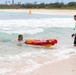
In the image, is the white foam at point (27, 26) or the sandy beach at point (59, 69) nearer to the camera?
the sandy beach at point (59, 69)

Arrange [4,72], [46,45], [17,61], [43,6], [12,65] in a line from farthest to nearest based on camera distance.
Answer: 1. [43,6]
2. [46,45]
3. [17,61]
4. [12,65]
5. [4,72]

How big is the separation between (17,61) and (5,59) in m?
0.49

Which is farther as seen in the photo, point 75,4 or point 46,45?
point 75,4

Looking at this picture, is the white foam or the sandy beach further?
the white foam

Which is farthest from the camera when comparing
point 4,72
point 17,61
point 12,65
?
point 17,61

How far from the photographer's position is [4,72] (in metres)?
7.23

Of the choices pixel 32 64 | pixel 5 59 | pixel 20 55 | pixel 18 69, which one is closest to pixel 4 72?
pixel 18 69

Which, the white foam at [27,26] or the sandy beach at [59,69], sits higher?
the sandy beach at [59,69]

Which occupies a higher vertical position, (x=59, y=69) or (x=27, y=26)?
(x=59, y=69)

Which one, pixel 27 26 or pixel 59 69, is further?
pixel 27 26

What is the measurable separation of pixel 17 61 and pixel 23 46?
3664 millimetres

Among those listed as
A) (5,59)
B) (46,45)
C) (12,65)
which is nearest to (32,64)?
(12,65)

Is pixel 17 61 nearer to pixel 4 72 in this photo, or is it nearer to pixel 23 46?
pixel 4 72

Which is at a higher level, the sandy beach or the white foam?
the sandy beach
